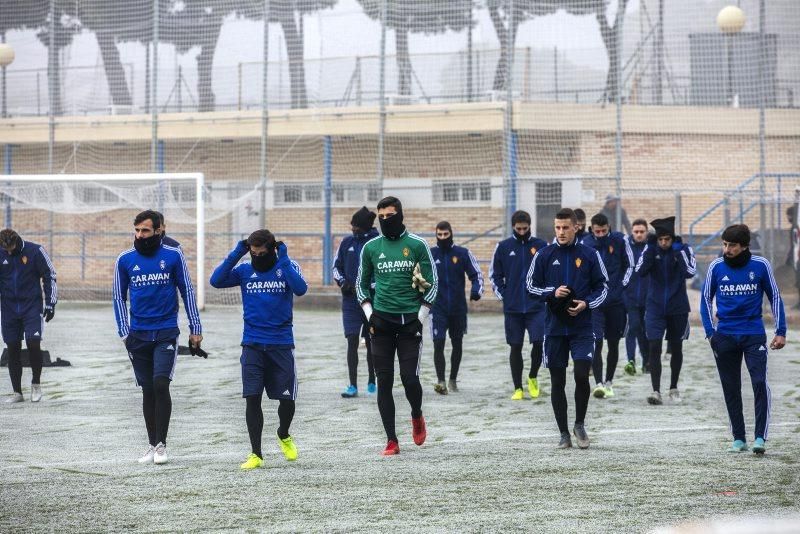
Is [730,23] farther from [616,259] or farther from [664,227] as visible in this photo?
[664,227]

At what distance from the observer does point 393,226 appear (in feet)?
31.6

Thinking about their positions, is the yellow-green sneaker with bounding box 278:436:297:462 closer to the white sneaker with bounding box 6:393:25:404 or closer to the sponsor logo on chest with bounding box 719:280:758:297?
the sponsor logo on chest with bounding box 719:280:758:297

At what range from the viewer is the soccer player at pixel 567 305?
9.73 m

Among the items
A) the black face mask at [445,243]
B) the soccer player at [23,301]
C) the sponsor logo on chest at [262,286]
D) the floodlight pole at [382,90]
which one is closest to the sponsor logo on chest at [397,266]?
the sponsor logo on chest at [262,286]

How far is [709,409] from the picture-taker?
12.1 metres

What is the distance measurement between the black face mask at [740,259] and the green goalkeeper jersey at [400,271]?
2202 millimetres

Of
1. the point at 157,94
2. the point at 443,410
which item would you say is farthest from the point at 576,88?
the point at 443,410

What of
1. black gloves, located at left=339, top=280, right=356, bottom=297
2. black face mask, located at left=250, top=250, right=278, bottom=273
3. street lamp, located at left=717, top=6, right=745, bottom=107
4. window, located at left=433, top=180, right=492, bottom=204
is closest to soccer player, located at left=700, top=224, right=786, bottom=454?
black face mask, located at left=250, top=250, right=278, bottom=273

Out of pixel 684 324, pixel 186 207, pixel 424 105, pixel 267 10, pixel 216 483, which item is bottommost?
pixel 216 483

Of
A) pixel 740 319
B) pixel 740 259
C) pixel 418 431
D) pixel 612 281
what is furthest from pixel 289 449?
pixel 612 281

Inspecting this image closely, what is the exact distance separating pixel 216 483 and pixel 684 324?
6.12 metres

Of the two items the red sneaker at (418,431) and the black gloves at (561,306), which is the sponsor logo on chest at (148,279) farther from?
the black gloves at (561,306)

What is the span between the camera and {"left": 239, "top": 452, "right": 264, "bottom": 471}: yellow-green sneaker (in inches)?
347

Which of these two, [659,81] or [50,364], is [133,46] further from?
[50,364]
